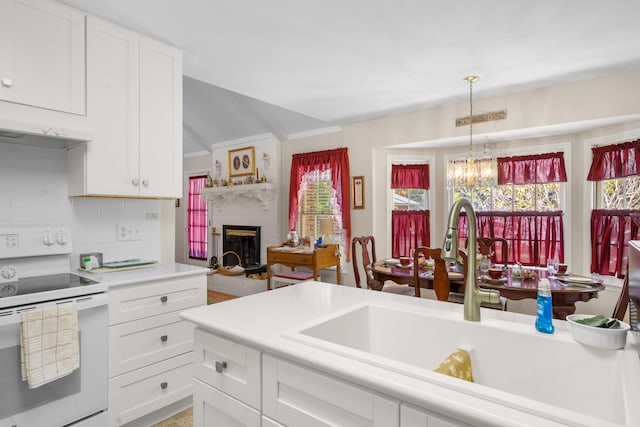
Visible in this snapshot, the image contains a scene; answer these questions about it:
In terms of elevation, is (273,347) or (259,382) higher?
(273,347)

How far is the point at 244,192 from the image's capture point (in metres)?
5.76

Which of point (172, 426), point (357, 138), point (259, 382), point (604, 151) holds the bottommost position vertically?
point (172, 426)

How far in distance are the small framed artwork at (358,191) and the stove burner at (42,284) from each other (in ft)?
11.0

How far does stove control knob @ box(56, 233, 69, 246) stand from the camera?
2.20 meters

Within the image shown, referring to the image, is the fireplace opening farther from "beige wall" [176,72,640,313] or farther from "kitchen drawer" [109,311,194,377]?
"kitchen drawer" [109,311,194,377]

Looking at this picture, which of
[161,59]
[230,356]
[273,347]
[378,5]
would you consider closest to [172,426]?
[230,356]

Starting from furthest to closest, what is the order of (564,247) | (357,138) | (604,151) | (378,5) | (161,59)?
(357,138) → (564,247) → (604,151) → (161,59) → (378,5)

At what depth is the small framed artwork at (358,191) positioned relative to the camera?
474 cm

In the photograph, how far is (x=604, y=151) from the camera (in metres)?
3.56

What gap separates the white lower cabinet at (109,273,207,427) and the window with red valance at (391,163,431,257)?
3104 millimetres

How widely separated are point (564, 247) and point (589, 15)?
2.60 meters

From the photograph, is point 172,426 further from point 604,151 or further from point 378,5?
point 604,151

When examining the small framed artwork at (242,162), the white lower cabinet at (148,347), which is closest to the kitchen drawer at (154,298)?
the white lower cabinet at (148,347)

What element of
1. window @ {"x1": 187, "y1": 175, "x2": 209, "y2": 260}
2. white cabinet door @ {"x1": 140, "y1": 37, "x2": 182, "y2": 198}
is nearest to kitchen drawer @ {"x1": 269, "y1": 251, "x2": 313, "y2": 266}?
white cabinet door @ {"x1": 140, "y1": 37, "x2": 182, "y2": 198}
